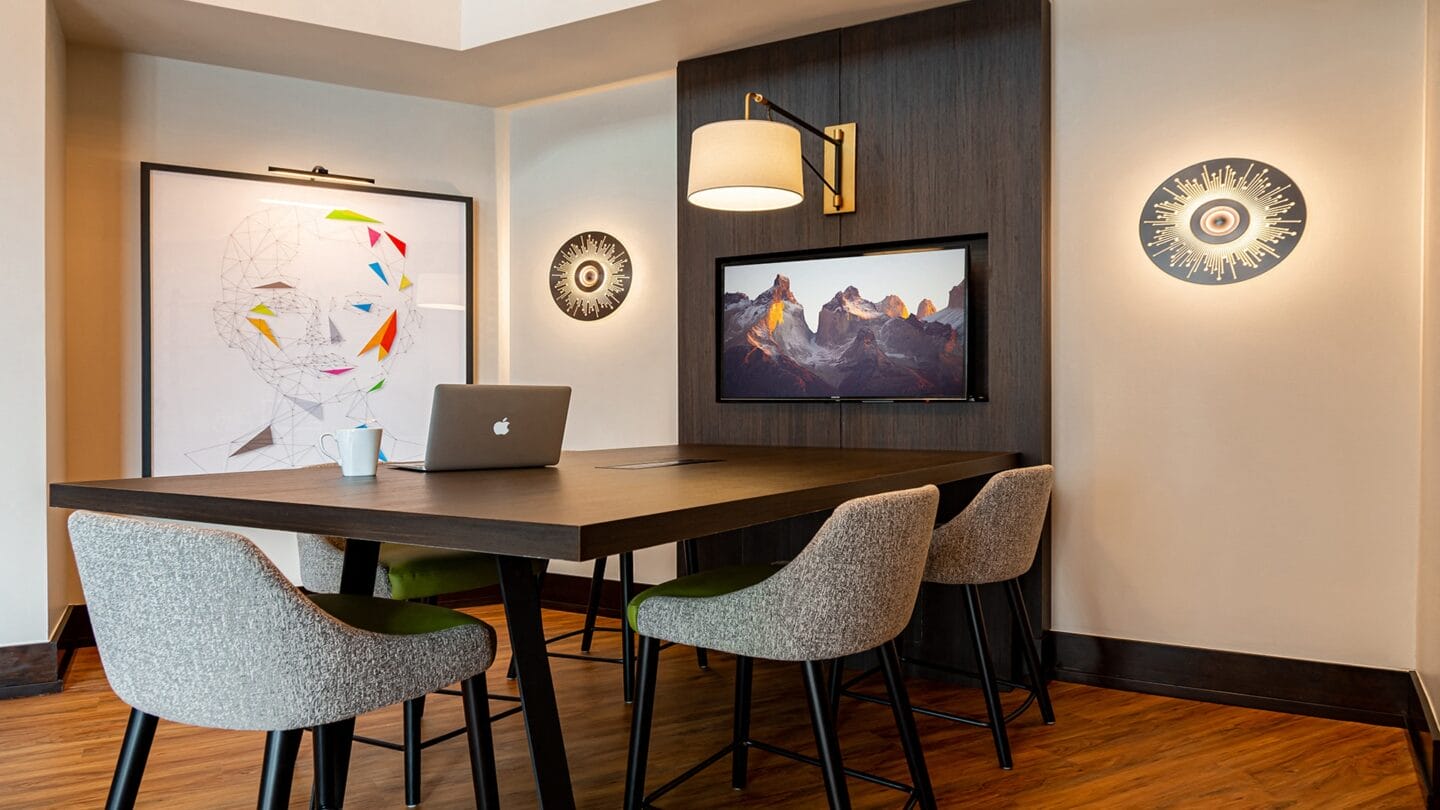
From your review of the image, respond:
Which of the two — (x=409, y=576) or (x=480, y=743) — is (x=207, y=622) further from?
(x=409, y=576)

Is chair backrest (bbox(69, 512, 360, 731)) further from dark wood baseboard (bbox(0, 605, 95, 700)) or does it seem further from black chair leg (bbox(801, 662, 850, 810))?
dark wood baseboard (bbox(0, 605, 95, 700))

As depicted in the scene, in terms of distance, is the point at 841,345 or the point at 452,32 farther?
the point at 452,32

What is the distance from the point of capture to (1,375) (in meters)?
3.35

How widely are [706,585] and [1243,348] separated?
2.05m

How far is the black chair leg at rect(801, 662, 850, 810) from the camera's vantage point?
182 cm

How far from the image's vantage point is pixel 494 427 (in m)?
2.46

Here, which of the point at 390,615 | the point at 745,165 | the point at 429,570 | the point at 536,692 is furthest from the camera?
the point at 745,165

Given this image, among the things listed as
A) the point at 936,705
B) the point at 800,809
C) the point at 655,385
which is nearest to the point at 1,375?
the point at 655,385

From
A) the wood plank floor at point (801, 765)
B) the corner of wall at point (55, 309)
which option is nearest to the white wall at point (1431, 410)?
the wood plank floor at point (801, 765)

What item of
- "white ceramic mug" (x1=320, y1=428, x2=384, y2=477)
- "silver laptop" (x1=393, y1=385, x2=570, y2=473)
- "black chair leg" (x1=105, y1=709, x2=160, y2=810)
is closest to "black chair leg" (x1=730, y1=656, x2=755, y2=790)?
"silver laptop" (x1=393, y1=385, x2=570, y2=473)

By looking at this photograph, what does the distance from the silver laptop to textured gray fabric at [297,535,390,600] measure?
26 cm

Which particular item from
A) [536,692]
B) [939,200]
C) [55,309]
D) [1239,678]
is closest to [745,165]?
[939,200]

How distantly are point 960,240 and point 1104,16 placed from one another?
88cm

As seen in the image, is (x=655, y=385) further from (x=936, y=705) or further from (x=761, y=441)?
(x=936, y=705)
